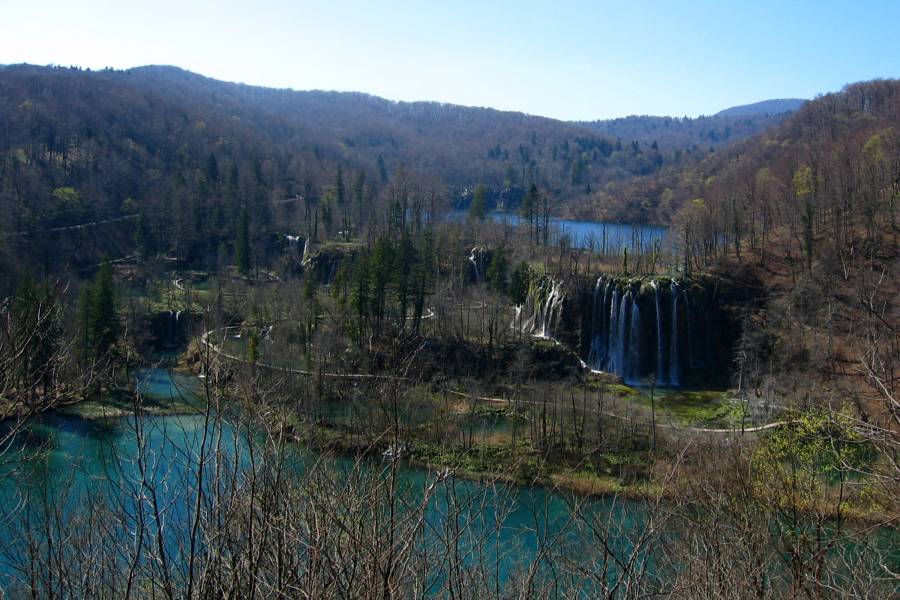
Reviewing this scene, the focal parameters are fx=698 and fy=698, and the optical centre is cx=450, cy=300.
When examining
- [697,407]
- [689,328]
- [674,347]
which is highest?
[689,328]

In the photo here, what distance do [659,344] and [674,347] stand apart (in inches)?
29.3

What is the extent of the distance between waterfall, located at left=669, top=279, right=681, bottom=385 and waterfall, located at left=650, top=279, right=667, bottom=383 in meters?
0.42

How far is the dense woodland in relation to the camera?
16.1ft

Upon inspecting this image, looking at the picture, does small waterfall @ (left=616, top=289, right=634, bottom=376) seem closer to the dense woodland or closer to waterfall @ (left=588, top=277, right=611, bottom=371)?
the dense woodland

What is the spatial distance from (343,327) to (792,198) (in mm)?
29917

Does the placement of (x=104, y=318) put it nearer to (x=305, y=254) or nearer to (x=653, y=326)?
(x=305, y=254)

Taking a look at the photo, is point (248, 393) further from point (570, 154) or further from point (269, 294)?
point (570, 154)

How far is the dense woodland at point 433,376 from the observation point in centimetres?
491

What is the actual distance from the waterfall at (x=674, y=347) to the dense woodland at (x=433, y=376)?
19 cm

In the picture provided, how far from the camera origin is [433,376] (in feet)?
94.1

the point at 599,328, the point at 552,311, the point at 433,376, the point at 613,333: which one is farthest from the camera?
the point at 552,311

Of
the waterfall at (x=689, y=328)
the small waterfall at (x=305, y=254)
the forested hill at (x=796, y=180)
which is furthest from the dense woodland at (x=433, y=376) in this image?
the small waterfall at (x=305, y=254)

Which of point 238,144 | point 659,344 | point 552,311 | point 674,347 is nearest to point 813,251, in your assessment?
point 674,347

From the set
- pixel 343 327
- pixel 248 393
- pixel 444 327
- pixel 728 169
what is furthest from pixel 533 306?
pixel 728 169
